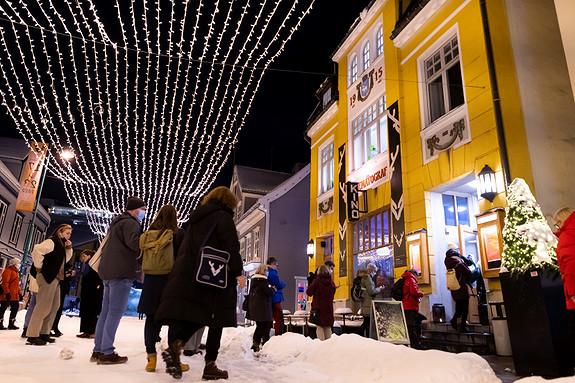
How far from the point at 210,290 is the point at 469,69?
27.4 ft

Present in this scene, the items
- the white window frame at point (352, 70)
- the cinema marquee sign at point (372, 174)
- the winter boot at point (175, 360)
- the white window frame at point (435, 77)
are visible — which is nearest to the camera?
the winter boot at point (175, 360)

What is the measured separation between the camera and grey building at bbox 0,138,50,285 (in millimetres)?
25047

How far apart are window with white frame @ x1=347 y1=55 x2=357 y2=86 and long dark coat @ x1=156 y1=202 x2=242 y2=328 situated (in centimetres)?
1236

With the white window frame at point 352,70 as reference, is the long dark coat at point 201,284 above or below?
below

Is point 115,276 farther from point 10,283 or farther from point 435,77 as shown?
point 435,77

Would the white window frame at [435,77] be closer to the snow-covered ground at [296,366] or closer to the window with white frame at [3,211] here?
the snow-covered ground at [296,366]

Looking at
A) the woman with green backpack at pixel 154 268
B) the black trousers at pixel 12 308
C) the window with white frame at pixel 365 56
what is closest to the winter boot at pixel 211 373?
the woman with green backpack at pixel 154 268

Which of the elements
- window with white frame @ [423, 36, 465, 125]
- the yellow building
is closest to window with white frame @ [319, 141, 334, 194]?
the yellow building

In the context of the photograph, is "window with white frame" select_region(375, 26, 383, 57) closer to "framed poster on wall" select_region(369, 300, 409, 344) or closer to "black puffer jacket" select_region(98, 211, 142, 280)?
"framed poster on wall" select_region(369, 300, 409, 344)

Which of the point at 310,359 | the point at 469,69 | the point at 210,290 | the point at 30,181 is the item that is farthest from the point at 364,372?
the point at 30,181

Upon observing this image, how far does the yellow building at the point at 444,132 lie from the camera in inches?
323

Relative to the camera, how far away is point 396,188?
1112 centimetres

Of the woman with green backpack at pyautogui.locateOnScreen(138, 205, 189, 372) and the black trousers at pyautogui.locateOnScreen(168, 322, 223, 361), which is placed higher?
the woman with green backpack at pyautogui.locateOnScreen(138, 205, 189, 372)

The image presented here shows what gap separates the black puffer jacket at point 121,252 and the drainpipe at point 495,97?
22.4ft
